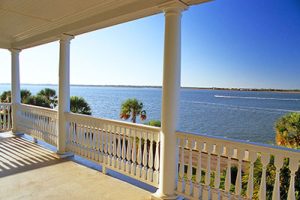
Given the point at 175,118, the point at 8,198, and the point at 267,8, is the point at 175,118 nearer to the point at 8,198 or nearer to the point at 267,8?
the point at 8,198

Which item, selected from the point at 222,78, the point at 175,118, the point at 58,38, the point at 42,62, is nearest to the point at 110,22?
the point at 58,38

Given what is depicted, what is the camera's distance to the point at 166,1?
2.52m

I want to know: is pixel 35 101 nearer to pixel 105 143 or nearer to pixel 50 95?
pixel 50 95

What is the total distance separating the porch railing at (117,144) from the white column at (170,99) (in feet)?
0.75

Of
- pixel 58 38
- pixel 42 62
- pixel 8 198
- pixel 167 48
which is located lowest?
pixel 8 198

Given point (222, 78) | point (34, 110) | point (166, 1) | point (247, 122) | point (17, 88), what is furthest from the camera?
point (222, 78)

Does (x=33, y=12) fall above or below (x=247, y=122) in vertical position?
above

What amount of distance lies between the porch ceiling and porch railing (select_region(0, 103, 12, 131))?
7.53 feet

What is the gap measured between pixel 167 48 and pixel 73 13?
5.89 feet

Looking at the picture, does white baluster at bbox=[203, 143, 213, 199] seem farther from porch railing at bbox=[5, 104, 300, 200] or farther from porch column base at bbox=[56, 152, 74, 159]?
porch column base at bbox=[56, 152, 74, 159]

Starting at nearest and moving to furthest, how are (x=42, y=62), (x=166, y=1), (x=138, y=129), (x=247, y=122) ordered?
(x=166, y=1) → (x=138, y=129) → (x=247, y=122) → (x=42, y=62)

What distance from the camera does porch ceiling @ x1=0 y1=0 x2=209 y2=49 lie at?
290cm

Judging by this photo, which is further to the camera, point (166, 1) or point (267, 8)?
point (267, 8)

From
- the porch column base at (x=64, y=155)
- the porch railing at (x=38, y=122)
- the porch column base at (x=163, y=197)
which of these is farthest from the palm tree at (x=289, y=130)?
the porch railing at (x=38, y=122)
